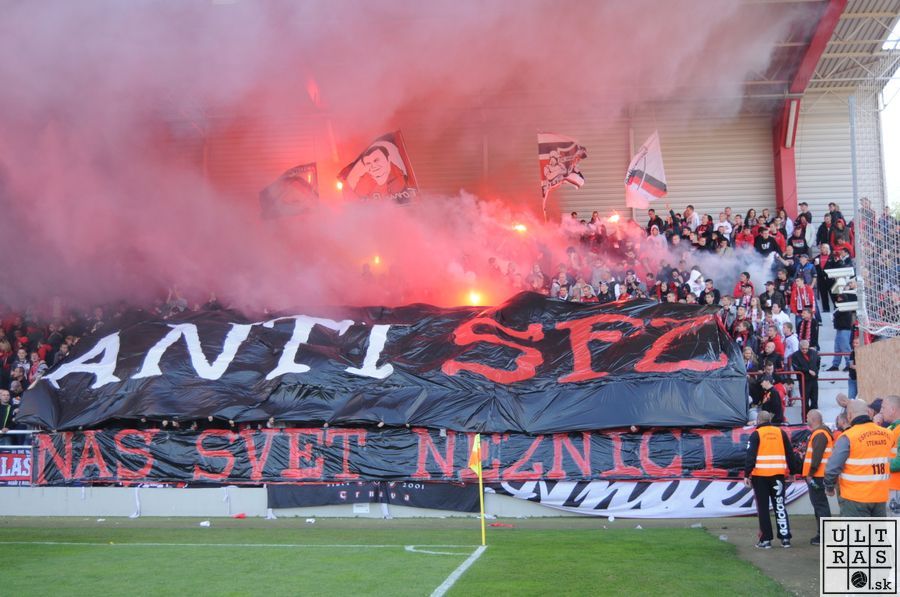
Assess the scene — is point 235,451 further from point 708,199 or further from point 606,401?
point 708,199

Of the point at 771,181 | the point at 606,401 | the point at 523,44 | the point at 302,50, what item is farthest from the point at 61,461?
the point at 771,181

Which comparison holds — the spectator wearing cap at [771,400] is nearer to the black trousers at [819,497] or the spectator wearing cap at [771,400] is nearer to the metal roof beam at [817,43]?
the black trousers at [819,497]

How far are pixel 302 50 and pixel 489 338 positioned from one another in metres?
9.04

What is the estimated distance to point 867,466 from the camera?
26.0 feet

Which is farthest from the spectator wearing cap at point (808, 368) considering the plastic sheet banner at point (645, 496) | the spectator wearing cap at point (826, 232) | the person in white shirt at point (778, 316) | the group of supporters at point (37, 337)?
the group of supporters at point (37, 337)

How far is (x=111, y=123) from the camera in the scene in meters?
20.0

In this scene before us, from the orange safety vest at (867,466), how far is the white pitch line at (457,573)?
3606 millimetres

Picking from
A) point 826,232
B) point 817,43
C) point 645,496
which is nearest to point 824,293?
point 826,232

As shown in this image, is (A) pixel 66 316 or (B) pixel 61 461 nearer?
(B) pixel 61 461

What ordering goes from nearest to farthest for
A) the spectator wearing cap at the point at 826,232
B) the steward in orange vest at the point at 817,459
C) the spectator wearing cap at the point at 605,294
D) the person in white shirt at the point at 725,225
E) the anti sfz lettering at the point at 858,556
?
the anti sfz lettering at the point at 858,556 < the steward in orange vest at the point at 817,459 < the spectator wearing cap at the point at 605,294 < the spectator wearing cap at the point at 826,232 < the person in white shirt at the point at 725,225

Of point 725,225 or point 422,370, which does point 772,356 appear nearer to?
point 422,370

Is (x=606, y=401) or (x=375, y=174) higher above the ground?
(x=375, y=174)

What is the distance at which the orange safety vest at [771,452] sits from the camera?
10453mm

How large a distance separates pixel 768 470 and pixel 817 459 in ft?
1.98
